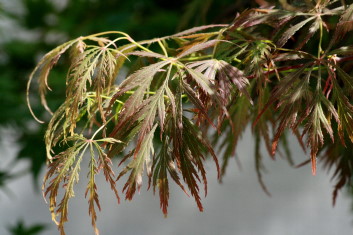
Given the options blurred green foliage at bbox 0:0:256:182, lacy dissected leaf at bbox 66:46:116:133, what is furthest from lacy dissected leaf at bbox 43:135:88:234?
blurred green foliage at bbox 0:0:256:182

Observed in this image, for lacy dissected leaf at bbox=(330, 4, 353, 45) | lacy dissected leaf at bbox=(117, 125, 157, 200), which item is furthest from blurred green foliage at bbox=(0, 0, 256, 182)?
lacy dissected leaf at bbox=(117, 125, 157, 200)

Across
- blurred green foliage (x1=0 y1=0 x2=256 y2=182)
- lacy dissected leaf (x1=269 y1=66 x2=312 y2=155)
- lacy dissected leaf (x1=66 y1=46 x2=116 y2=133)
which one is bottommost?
lacy dissected leaf (x1=269 y1=66 x2=312 y2=155)

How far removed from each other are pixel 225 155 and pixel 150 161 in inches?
18.1

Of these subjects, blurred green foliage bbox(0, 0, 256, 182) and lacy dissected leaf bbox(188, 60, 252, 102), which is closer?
lacy dissected leaf bbox(188, 60, 252, 102)

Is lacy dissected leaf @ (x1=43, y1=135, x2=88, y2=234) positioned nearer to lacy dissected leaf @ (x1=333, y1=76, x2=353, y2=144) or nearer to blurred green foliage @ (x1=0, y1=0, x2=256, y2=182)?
lacy dissected leaf @ (x1=333, y1=76, x2=353, y2=144)

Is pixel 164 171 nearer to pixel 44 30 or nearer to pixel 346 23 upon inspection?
pixel 346 23

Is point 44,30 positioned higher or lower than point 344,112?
higher

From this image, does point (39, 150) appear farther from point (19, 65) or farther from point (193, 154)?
point (193, 154)

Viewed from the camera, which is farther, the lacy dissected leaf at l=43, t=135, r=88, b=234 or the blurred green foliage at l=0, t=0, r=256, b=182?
the blurred green foliage at l=0, t=0, r=256, b=182

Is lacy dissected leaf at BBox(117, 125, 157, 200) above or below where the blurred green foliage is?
below

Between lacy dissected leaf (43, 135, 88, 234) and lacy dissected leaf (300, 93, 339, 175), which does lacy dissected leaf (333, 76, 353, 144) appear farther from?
lacy dissected leaf (43, 135, 88, 234)

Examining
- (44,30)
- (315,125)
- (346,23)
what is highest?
(44,30)

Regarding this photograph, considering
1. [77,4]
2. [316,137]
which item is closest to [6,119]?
[77,4]

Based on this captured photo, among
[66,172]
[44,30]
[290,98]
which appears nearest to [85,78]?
[66,172]
